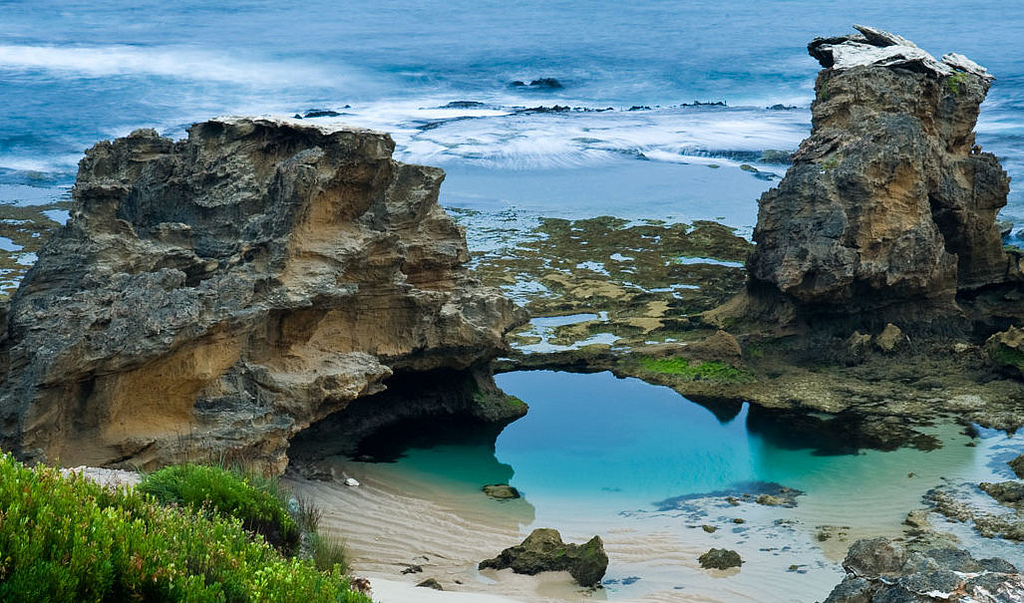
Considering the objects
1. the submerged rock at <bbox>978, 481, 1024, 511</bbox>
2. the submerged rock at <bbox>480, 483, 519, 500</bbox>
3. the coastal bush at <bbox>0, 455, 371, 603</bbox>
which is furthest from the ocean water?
the coastal bush at <bbox>0, 455, 371, 603</bbox>

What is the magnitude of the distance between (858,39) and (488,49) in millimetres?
57963

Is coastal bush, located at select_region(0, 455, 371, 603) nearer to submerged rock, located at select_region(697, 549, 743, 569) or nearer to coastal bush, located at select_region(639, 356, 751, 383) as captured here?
submerged rock, located at select_region(697, 549, 743, 569)

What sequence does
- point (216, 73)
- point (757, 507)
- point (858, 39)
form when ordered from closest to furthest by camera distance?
point (757, 507), point (858, 39), point (216, 73)

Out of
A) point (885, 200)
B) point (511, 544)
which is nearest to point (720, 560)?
point (511, 544)

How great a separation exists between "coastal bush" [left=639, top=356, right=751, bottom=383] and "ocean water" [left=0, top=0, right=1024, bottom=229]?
453 inches

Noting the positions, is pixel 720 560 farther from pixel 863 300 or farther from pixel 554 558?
pixel 863 300

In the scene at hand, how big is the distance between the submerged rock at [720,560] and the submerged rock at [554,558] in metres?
1.10

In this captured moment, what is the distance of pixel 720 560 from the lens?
1193cm

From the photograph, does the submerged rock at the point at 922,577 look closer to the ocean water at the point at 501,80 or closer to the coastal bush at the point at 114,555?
the coastal bush at the point at 114,555

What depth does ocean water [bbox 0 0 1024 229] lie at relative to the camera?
137 ft

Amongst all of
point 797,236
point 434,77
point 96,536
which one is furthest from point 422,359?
point 434,77

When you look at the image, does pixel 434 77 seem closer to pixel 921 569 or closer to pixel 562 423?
pixel 562 423

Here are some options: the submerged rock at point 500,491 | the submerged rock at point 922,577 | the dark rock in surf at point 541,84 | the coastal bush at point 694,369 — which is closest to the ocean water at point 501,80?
the dark rock in surf at point 541,84

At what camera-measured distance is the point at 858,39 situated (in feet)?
71.3
